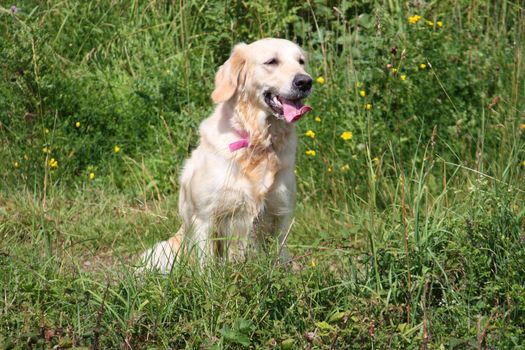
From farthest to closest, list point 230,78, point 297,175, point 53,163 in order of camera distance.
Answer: point 53,163, point 297,175, point 230,78

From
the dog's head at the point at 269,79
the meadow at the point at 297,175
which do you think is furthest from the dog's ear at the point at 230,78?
the meadow at the point at 297,175

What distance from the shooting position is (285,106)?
12.5 feet

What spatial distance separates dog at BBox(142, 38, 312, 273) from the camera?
3760 mm

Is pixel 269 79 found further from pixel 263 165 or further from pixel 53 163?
pixel 53 163

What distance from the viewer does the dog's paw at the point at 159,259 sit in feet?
10.3

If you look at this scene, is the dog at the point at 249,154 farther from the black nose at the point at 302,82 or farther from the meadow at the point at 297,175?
the meadow at the point at 297,175

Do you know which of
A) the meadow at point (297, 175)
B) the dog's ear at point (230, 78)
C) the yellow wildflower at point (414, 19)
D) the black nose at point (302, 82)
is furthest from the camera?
the yellow wildflower at point (414, 19)

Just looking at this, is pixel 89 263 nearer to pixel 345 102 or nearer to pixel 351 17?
pixel 345 102

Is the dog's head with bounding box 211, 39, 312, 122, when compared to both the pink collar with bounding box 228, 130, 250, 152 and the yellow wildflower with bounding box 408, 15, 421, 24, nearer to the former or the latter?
the pink collar with bounding box 228, 130, 250, 152

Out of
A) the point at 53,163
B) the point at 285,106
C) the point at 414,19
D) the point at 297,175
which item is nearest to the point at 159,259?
the point at 285,106

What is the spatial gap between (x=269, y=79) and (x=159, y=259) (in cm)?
106

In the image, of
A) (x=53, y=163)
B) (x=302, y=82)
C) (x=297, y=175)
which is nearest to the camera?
(x=302, y=82)

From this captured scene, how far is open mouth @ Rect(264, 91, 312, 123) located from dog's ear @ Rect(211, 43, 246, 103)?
0.17 m

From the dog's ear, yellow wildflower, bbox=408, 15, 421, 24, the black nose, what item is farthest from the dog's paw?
yellow wildflower, bbox=408, 15, 421, 24
